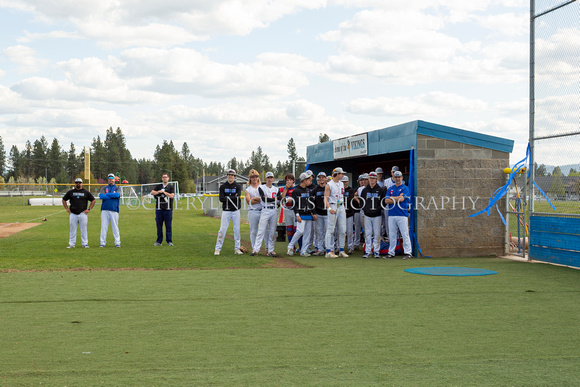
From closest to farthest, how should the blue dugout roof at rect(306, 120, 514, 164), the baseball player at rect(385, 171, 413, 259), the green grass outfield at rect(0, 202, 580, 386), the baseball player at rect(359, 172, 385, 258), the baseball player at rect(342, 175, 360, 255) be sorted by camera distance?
the green grass outfield at rect(0, 202, 580, 386) → the baseball player at rect(385, 171, 413, 259) → the blue dugout roof at rect(306, 120, 514, 164) → the baseball player at rect(359, 172, 385, 258) → the baseball player at rect(342, 175, 360, 255)

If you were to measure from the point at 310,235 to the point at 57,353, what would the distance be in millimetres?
9092

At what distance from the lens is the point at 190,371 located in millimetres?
4363

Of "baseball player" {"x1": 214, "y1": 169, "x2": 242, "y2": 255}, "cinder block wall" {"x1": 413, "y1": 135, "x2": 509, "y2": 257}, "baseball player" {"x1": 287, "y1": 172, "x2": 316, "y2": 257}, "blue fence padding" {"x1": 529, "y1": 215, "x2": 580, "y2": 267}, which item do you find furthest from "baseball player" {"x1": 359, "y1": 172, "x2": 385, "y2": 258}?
"blue fence padding" {"x1": 529, "y1": 215, "x2": 580, "y2": 267}

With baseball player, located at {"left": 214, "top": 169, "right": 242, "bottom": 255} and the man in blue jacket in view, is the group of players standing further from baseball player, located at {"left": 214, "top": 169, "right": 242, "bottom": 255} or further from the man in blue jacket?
the man in blue jacket

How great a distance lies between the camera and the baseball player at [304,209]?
1323cm

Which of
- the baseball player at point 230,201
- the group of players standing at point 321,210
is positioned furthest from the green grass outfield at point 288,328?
the baseball player at point 230,201

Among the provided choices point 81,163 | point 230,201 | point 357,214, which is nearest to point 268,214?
point 230,201

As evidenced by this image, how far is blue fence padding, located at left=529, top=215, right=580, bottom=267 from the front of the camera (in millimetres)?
10883

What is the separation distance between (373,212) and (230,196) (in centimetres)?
344

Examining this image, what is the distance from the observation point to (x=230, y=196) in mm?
12992

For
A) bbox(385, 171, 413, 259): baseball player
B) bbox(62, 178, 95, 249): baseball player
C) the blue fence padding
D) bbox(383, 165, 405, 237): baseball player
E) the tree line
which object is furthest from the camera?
the tree line

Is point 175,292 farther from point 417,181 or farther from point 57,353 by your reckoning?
point 417,181

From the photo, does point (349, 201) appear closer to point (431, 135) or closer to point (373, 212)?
point (373, 212)

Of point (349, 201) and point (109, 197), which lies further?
point (109, 197)
